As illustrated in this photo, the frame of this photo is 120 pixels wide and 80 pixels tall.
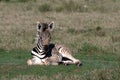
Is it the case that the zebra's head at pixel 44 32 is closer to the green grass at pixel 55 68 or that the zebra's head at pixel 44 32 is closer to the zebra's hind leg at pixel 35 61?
the zebra's hind leg at pixel 35 61

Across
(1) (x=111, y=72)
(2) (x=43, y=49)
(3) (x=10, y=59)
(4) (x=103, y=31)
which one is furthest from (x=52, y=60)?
(4) (x=103, y=31)

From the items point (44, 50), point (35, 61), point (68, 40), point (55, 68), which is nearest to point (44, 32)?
point (44, 50)

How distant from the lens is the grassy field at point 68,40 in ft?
41.4

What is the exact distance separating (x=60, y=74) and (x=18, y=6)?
2351 centimetres

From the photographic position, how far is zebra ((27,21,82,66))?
47.3ft

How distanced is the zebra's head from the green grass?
73 centimetres

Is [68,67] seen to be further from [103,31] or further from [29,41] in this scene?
[103,31]

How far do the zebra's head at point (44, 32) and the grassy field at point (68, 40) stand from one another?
0.75m

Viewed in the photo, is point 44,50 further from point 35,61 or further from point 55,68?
point 55,68

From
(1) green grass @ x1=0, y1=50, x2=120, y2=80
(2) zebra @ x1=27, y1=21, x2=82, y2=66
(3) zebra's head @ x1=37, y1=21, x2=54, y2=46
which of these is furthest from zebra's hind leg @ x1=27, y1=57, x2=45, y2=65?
(3) zebra's head @ x1=37, y1=21, x2=54, y2=46

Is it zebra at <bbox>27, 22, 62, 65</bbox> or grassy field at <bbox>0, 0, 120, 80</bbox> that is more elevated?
zebra at <bbox>27, 22, 62, 65</bbox>

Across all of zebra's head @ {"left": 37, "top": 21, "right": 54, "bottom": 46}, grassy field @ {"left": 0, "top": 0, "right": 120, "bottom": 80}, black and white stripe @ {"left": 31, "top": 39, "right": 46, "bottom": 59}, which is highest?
zebra's head @ {"left": 37, "top": 21, "right": 54, "bottom": 46}

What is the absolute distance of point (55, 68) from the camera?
45.5 ft

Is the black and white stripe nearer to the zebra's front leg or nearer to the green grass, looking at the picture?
the zebra's front leg
